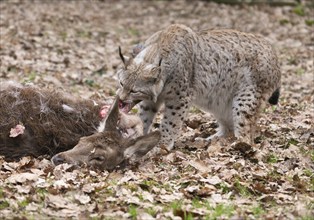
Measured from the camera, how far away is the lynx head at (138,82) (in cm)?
869

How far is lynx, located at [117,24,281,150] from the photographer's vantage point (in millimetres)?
9008

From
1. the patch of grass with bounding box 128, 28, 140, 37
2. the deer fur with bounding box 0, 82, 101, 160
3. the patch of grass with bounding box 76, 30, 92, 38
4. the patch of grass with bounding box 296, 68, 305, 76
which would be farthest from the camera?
the patch of grass with bounding box 128, 28, 140, 37

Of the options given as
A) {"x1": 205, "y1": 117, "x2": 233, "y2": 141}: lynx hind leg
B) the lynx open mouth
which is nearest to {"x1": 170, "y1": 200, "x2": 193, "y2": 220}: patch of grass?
the lynx open mouth

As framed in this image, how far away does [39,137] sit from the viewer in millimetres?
8086

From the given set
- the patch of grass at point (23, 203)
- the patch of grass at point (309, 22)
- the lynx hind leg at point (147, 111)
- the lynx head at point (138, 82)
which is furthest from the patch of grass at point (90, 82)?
the patch of grass at point (309, 22)

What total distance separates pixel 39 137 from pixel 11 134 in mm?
346

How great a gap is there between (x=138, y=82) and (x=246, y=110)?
196 cm

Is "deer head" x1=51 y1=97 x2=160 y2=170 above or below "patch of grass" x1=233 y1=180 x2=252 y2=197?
above

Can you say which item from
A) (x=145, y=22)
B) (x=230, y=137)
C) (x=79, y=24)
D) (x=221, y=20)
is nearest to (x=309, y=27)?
(x=221, y=20)

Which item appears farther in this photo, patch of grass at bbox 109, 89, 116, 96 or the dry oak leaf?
patch of grass at bbox 109, 89, 116, 96

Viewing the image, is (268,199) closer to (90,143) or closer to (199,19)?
(90,143)

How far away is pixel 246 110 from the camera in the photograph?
989 centimetres

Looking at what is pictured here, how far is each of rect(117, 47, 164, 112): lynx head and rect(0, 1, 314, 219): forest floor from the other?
826mm

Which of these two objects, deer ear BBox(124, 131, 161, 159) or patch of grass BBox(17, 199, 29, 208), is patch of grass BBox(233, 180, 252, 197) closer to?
deer ear BBox(124, 131, 161, 159)
